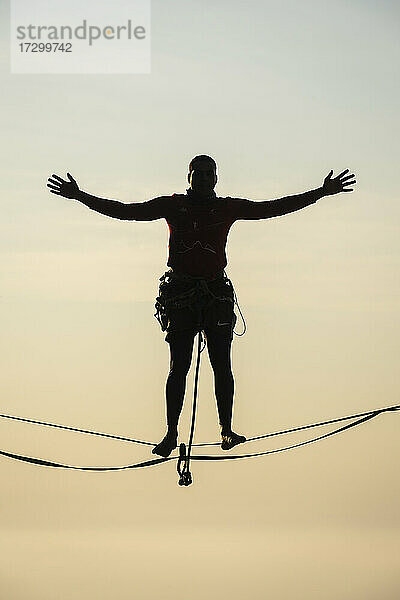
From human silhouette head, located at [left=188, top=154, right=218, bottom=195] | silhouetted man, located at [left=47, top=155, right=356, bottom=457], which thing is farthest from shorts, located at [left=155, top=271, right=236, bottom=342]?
human silhouette head, located at [left=188, top=154, right=218, bottom=195]

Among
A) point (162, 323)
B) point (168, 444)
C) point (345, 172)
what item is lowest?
point (168, 444)

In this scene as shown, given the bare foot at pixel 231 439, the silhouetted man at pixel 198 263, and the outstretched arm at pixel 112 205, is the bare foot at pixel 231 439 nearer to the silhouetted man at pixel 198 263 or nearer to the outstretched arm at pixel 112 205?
the silhouetted man at pixel 198 263

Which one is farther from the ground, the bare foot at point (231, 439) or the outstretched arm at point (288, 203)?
the outstretched arm at point (288, 203)

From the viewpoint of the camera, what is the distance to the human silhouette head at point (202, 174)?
79.0ft

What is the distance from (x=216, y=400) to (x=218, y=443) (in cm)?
74

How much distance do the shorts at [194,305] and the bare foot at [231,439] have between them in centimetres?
148

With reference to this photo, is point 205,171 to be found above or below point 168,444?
above

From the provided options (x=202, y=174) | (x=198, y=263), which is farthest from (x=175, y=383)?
(x=202, y=174)

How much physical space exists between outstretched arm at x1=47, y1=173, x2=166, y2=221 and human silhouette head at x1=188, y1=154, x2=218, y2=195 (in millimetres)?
520

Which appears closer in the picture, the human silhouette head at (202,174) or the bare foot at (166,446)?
the human silhouette head at (202,174)

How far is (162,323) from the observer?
24.7 meters

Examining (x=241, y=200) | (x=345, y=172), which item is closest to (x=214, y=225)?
(x=241, y=200)

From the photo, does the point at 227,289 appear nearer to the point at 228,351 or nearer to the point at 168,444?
the point at 228,351

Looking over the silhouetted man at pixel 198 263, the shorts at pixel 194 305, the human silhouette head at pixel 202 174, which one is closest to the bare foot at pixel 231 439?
the silhouetted man at pixel 198 263
